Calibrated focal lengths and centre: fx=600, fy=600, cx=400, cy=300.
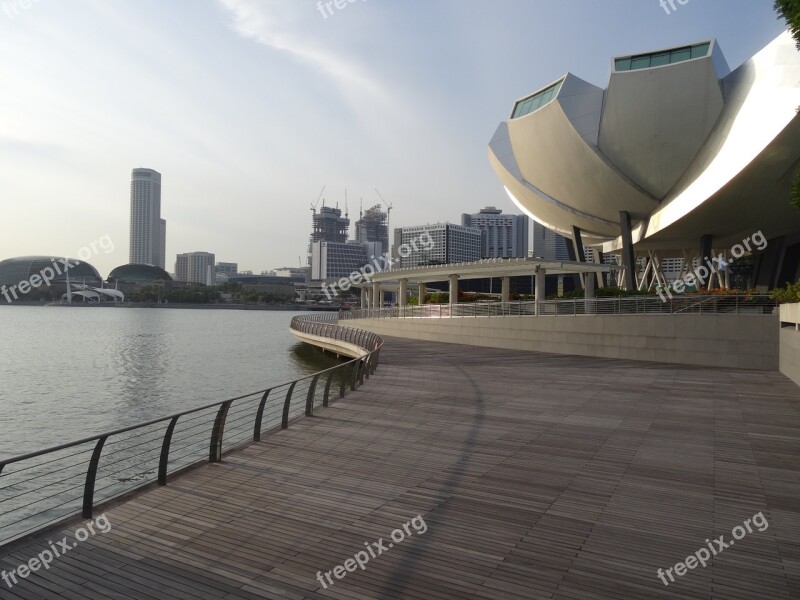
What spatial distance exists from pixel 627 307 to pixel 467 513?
18765mm

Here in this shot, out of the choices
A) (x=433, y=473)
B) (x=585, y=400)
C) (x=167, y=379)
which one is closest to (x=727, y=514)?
(x=433, y=473)

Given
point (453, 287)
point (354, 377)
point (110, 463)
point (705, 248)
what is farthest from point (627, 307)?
point (110, 463)

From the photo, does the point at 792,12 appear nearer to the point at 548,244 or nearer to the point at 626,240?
the point at 626,240

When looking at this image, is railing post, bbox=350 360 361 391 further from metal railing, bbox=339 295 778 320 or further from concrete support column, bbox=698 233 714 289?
concrete support column, bbox=698 233 714 289

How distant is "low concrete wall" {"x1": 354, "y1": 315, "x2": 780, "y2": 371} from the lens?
65.0ft

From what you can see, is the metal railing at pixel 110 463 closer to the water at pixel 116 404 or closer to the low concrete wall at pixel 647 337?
the water at pixel 116 404

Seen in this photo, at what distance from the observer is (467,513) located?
5984 millimetres

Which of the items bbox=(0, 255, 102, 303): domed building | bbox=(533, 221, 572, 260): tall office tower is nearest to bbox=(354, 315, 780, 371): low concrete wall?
bbox=(533, 221, 572, 260): tall office tower

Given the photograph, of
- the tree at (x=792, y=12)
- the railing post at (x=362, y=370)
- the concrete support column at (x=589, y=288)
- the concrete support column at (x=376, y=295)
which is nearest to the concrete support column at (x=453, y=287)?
the concrete support column at (x=589, y=288)

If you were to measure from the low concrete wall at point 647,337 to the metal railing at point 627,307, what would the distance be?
0.27 m

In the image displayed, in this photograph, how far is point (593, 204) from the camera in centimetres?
4103

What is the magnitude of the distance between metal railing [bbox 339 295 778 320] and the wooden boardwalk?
31.8 feet

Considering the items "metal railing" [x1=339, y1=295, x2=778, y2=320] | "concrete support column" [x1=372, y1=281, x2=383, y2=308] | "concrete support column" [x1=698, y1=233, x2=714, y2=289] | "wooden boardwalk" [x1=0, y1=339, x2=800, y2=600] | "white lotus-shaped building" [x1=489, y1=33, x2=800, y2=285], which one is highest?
"white lotus-shaped building" [x1=489, y1=33, x2=800, y2=285]

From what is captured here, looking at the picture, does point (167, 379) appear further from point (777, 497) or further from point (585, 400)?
point (777, 497)
